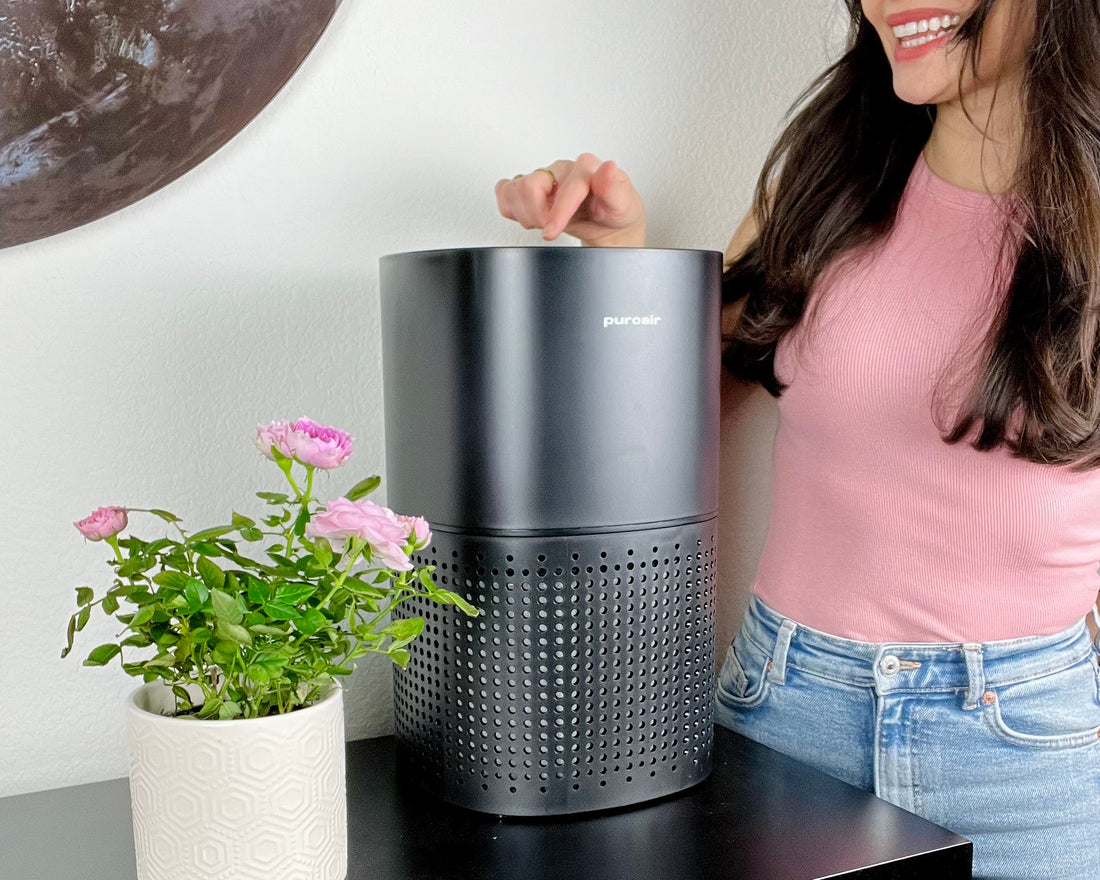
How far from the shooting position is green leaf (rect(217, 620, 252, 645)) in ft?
2.33

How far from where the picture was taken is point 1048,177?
1.02 metres

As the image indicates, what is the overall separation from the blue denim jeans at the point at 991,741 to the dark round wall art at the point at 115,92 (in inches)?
30.8

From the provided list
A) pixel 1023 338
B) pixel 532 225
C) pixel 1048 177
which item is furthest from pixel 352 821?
pixel 1048 177

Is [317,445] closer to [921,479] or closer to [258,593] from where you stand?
[258,593]

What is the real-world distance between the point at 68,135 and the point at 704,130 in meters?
0.70

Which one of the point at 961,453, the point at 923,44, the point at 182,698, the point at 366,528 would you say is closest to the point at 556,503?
the point at 366,528

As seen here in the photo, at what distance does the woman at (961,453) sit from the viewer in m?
1.02

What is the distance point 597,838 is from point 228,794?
12.1 inches

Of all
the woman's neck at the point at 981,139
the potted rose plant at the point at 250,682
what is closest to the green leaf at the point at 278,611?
the potted rose plant at the point at 250,682

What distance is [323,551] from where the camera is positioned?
0.74 meters

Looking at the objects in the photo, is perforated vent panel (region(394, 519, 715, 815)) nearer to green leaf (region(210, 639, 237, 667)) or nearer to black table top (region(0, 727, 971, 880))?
black table top (region(0, 727, 971, 880))

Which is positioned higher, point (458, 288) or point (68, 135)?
point (68, 135)

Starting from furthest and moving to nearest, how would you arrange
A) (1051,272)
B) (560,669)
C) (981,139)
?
(981,139) < (1051,272) < (560,669)

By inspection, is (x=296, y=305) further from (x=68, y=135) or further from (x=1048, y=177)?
(x=1048, y=177)
